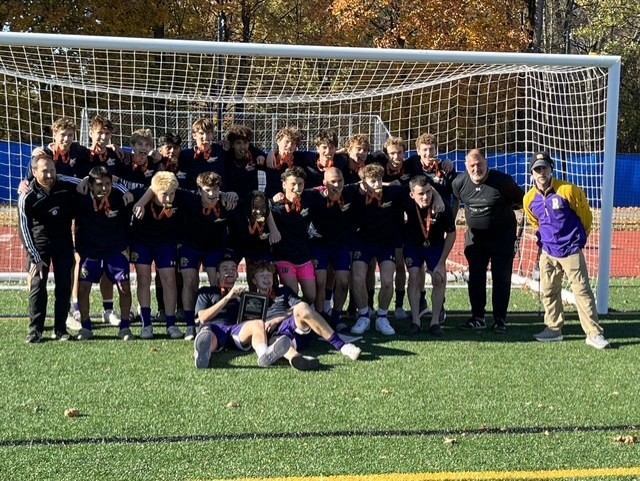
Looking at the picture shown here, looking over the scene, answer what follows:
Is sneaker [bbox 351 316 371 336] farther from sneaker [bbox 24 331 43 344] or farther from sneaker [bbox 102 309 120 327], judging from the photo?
sneaker [bbox 24 331 43 344]

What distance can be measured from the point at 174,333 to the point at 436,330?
8.06 feet

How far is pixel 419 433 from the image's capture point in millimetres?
4695

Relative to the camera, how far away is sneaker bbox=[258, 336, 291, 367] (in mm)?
6145

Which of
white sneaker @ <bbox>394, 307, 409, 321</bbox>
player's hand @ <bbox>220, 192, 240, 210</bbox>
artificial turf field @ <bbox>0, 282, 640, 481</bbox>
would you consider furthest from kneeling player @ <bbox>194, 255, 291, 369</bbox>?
white sneaker @ <bbox>394, 307, 409, 321</bbox>

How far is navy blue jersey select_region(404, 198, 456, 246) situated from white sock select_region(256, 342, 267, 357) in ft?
6.77

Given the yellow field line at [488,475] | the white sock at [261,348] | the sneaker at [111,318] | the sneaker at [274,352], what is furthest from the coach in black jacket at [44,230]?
the yellow field line at [488,475]

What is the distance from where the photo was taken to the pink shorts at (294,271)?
730 cm

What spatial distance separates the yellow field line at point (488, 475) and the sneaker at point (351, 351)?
2.38 metres

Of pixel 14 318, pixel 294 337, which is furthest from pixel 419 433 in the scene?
pixel 14 318

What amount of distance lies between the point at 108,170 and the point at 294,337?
2.45 m

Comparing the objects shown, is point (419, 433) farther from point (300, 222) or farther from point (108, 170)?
point (108, 170)

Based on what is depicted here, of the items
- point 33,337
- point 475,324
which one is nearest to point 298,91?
point 475,324

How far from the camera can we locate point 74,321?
7895mm

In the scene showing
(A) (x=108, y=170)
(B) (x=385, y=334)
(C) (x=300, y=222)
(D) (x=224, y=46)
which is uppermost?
(D) (x=224, y=46)
